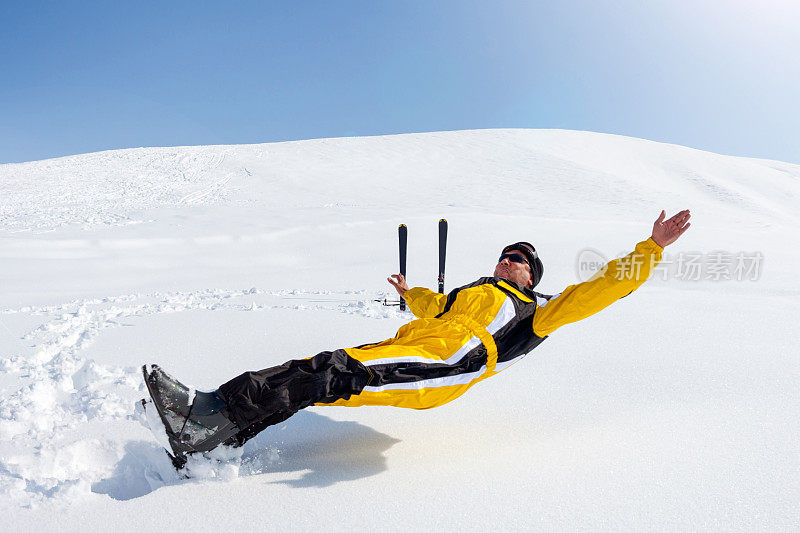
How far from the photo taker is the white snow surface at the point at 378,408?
6.35 feet

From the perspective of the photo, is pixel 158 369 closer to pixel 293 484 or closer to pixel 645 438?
pixel 293 484

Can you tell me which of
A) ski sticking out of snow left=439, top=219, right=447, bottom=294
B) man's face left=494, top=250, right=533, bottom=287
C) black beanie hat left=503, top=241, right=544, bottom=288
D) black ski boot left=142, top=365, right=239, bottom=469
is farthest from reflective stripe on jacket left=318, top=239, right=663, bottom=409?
ski sticking out of snow left=439, top=219, right=447, bottom=294

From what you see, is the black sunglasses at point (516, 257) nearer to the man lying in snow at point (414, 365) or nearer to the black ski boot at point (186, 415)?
the man lying in snow at point (414, 365)

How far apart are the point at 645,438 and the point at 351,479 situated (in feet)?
4.99

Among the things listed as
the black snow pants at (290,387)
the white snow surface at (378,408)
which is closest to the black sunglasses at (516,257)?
the white snow surface at (378,408)

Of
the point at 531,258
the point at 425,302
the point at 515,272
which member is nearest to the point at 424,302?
the point at 425,302

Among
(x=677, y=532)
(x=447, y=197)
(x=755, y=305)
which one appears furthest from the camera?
(x=447, y=197)

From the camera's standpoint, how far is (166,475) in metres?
2.20

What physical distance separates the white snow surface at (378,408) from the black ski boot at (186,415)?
0.11 meters

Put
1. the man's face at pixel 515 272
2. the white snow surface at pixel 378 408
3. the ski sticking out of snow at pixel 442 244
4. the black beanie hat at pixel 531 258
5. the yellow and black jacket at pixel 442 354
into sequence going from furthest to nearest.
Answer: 1. the ski sticking out of snow at pixel 442 244
2. the black beanie hat at pixel 531 258
3. the man's face at pixel 515 272
4. the yellow and black jacket at pixel 442 354
5. the white snow surface at pixel 378 408

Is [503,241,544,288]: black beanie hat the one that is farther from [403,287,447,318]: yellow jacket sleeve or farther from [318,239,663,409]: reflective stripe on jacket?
[403,287,447,318]: yellow jacket sleeve

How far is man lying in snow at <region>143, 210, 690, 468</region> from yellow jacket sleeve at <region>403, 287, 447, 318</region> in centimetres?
41

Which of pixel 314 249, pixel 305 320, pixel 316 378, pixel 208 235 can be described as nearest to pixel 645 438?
pixel 316 378

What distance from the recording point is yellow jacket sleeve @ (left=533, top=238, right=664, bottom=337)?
2303 mm
